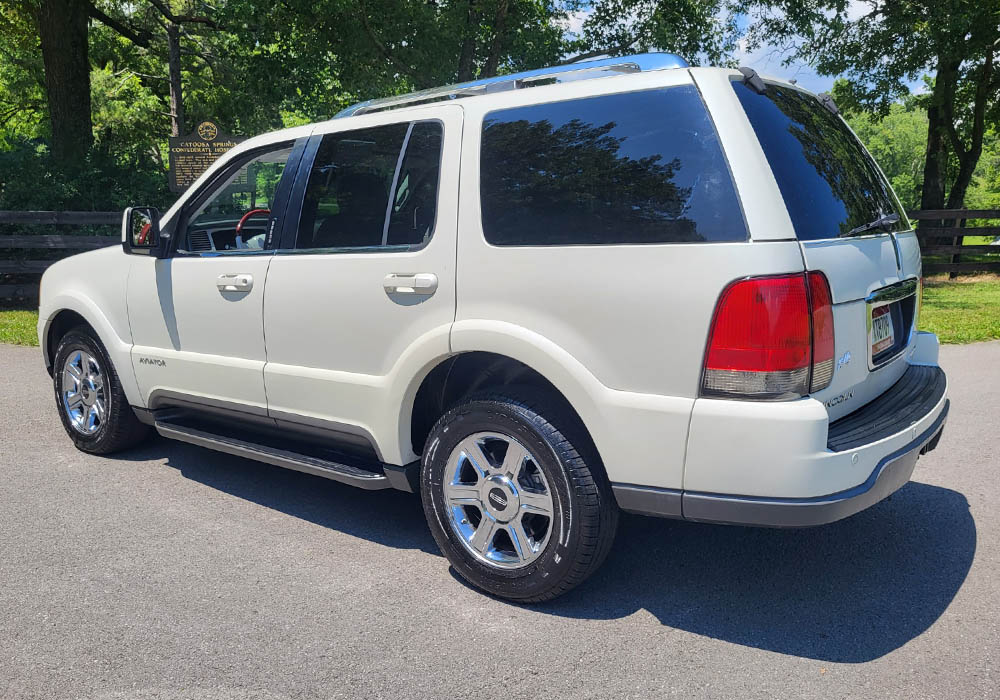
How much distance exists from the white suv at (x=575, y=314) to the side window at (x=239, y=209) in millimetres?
51

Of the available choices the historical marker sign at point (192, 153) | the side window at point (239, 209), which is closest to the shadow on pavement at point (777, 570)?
the side window at point (239, 209)

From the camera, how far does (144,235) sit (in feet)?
16.0

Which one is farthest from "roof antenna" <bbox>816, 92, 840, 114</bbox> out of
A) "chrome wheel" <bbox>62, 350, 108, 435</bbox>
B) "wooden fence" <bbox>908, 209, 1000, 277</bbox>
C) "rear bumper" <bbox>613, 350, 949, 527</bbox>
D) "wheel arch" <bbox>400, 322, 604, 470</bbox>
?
"wooden fence" <bbox>908, 209, 1000, 277</bbox>

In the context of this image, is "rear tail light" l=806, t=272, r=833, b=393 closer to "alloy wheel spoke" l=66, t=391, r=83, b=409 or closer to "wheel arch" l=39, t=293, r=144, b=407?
"wheel arch" l=39, t=293, r=144, b=407

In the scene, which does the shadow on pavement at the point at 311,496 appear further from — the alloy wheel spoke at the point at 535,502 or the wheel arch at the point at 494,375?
the alloy wheel spoke at the point at 535,502

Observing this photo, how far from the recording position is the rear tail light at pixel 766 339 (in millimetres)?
2863

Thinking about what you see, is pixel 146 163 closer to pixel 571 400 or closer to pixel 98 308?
pixel 98 308

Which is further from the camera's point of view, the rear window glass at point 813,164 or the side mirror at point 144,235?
the side mirror at point 144,235

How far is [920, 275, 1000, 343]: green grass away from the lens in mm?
9914

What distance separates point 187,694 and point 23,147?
47.2ft

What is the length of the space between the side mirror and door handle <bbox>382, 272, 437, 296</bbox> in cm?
178

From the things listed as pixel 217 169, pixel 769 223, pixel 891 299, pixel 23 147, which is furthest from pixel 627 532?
pixel 23 147

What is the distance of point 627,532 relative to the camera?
13.9 feet

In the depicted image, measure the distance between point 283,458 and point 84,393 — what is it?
2.12 metres
